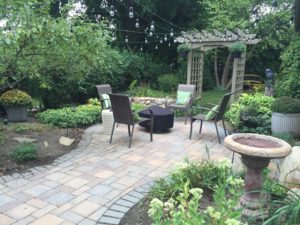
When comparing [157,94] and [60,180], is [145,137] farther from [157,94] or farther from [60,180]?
[157,94]

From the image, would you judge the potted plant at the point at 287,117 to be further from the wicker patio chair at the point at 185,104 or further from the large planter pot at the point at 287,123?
the wicker patio chair at the point at 185,104

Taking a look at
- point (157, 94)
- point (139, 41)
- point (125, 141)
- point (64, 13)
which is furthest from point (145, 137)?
point (139, 41)

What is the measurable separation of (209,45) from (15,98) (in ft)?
17.7

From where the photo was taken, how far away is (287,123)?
5.44 meters

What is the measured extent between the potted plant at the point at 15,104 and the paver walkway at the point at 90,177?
197 cm

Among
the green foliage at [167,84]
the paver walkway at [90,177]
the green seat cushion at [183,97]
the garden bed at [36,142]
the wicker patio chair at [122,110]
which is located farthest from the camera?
the green foliage at [167,84]

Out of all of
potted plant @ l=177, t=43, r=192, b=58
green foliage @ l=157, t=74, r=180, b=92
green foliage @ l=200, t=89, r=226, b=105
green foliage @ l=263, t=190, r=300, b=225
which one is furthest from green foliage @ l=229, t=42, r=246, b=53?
green foliage @ l=263, t=190, r=300, b=225

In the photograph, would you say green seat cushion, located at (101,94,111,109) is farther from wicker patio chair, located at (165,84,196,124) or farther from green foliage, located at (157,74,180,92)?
green foliage, located at (157,74,180,92)

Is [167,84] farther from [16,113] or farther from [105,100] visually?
[16,113]

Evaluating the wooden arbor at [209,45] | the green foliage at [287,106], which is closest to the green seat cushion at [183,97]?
the wooden arbor at [209,45]

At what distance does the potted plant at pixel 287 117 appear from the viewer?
5.43 metres

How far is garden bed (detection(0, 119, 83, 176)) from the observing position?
3.91 m

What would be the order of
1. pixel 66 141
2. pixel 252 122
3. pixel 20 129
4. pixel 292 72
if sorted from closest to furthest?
1. pixel 66 141
2. pixel 20 129
3. pixel 252 122
4. pixel 292 72

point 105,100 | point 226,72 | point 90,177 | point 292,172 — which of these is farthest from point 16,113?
point 226,72
